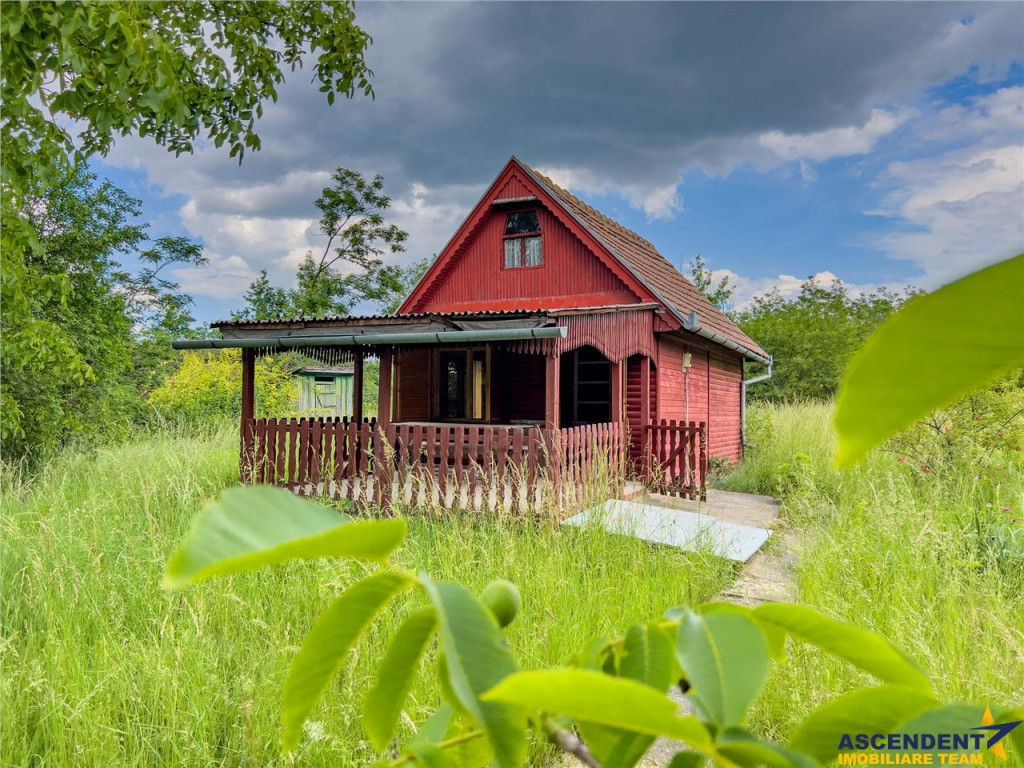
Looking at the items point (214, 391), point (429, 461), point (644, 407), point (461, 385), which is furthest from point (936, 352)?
point (214, 391)

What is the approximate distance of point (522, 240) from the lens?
12008 millimetres

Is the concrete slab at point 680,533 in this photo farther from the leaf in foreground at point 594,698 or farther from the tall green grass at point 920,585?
the leaf in foreground at point 594,698

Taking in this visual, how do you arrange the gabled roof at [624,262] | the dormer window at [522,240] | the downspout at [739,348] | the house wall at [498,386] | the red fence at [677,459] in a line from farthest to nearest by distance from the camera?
the dormer window at [522,240] → the house wall at [498,386] → the gabled roof at [624,262] → the downspout at [739,348] → the red fence at [677,459]

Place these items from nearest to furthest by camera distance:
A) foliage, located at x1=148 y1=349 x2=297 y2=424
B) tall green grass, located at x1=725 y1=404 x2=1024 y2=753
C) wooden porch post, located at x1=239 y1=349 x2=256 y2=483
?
tall green grass, located at x1=725 y1=404 x2=1024 y2=753, wooden porch post, located at x1=239 y1=349 x2=256 y2=483, foliage, located at x1=148 y1=349 x2=297 y2=424

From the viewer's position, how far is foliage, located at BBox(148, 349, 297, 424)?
17234 mm

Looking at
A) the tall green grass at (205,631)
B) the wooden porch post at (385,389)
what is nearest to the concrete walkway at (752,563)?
the tall green grass at (205,631)

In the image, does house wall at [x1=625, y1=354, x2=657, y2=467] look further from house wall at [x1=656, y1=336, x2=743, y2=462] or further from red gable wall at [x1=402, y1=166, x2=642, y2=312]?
red gable wall at [x1=402, y1=166, x2=642, y2=312]

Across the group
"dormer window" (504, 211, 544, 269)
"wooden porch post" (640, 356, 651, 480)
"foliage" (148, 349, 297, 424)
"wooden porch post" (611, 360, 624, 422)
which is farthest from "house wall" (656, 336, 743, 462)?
"foliage" (148, 349, 297, 424)

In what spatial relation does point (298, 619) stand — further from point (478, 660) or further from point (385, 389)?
point (385, 389)

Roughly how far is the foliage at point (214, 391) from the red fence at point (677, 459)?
39.6ft

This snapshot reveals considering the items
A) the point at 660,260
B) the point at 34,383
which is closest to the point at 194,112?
the point at 34,383

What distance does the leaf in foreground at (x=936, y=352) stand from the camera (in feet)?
0.66

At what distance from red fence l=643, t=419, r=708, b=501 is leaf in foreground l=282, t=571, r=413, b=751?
26.9ft

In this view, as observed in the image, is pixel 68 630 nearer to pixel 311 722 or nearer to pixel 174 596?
pixel 174 596
